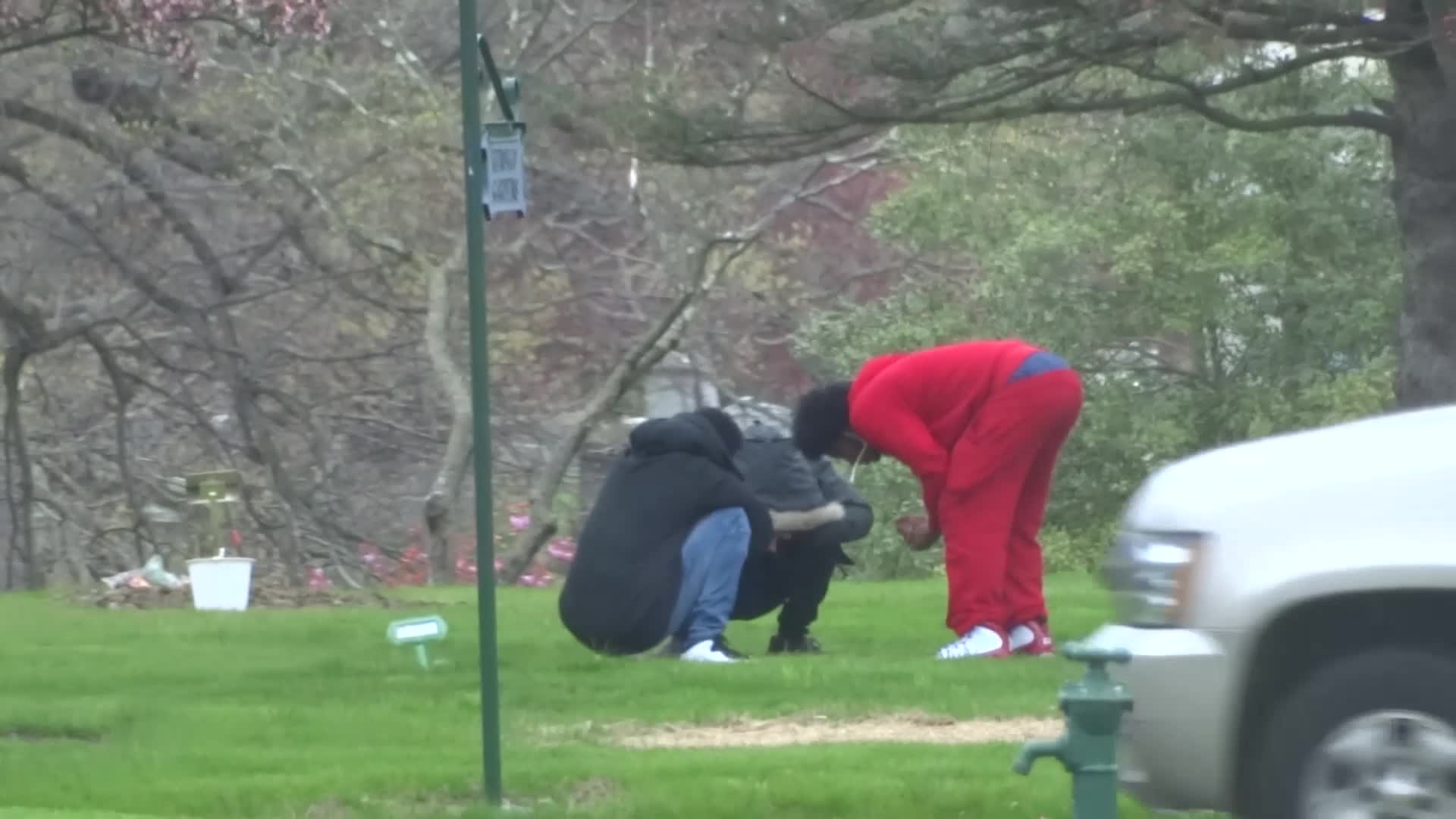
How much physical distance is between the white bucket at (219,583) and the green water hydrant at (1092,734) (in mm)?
9869

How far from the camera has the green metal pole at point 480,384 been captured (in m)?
7.09

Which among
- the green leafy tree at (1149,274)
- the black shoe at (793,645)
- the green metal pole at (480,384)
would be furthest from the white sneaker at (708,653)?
the green leafy tree at (1149,274)

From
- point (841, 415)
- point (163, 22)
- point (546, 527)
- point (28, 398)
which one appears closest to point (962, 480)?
point (841, 415)

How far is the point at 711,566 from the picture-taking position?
1058cm

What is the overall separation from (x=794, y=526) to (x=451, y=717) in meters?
2.17

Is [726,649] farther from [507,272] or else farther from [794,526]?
[507,272]

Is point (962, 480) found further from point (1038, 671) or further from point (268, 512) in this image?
point (268, 512)

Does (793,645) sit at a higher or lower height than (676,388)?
lower

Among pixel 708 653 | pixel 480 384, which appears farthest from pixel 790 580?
pixel 480 384

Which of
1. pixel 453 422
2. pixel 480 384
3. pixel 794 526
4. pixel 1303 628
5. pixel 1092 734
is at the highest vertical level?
pixel 480 384

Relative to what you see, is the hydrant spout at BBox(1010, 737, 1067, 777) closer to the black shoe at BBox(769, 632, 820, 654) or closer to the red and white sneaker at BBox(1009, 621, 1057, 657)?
the red and white sneaker at BBox(1009, 621, 1057, 657)

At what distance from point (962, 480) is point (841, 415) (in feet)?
1.95

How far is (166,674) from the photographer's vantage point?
1125 cm

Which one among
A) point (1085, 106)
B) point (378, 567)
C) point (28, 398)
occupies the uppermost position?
point (1085, 106)
